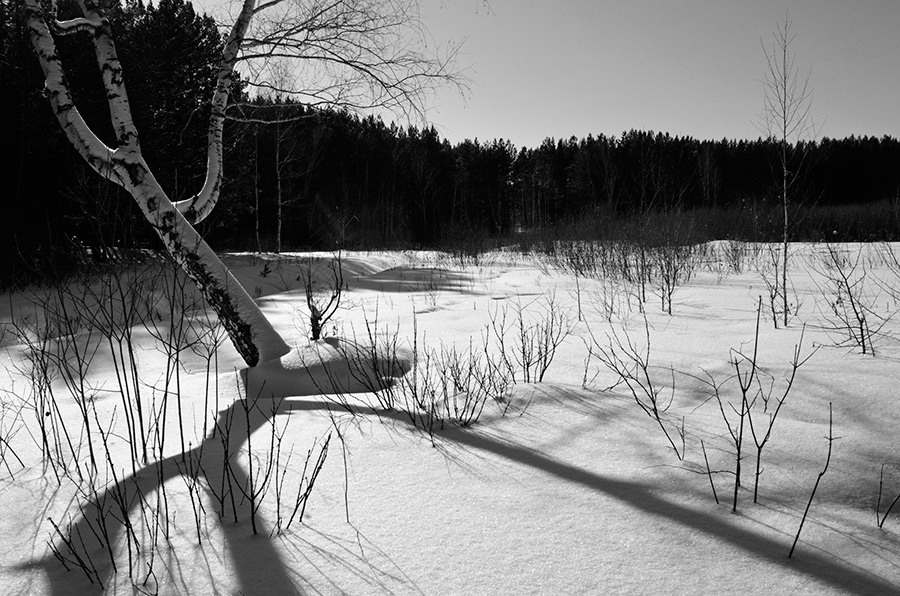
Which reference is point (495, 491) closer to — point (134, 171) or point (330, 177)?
point (134, 171)

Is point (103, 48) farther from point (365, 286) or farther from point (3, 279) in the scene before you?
point (3, 279)

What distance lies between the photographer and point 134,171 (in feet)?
12.2

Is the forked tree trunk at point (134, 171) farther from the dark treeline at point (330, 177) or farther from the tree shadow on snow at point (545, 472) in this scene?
the tree shadow on snow at point (545, 472)

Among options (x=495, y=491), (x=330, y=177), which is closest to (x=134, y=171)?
(x=495, y=491)

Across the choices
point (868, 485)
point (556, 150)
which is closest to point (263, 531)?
point (868, 485)

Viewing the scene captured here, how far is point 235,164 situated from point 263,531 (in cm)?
1657

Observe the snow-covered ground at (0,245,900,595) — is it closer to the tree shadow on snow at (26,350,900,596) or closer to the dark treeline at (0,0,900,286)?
the tree shadow on snow at (26,350,900,596)

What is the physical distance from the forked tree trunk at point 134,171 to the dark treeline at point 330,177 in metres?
0.36

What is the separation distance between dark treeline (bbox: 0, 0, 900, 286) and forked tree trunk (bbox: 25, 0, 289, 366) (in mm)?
362

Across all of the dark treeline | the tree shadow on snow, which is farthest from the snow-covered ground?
the dark treeline

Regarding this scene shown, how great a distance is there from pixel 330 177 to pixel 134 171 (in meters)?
32.8

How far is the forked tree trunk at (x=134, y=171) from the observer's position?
12.1ft

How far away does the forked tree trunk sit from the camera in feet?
12.1

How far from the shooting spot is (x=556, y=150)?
44.2 m
